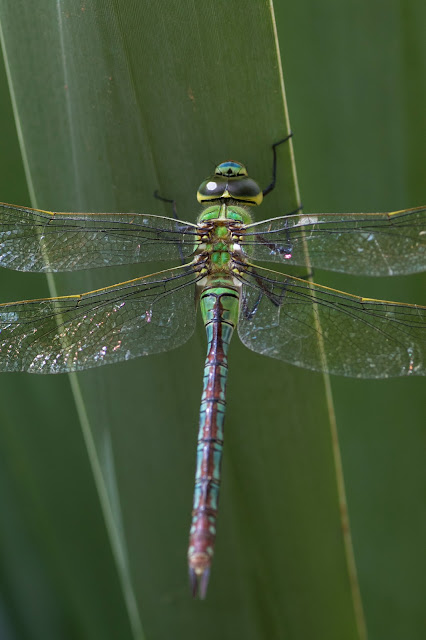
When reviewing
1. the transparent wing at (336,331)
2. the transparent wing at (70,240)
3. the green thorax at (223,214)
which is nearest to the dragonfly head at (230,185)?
the green thorax at (223,214)

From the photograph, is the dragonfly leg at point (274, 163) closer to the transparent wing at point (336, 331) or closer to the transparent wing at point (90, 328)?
the transparent wing at point (336, 331)

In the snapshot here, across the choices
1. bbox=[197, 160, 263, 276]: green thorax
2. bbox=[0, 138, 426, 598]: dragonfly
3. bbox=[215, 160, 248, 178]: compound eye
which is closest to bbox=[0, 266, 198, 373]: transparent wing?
bbox=[0, 138, 426, 598]: dragonfly

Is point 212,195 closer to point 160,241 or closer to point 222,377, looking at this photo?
point 160,241

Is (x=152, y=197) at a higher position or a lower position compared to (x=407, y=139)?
lower

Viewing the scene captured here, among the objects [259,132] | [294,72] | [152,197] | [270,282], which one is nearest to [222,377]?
[270,282]

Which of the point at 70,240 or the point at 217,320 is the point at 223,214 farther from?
the point at 70,240

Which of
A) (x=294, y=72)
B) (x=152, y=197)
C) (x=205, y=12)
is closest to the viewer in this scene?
(x=205, y=12)
